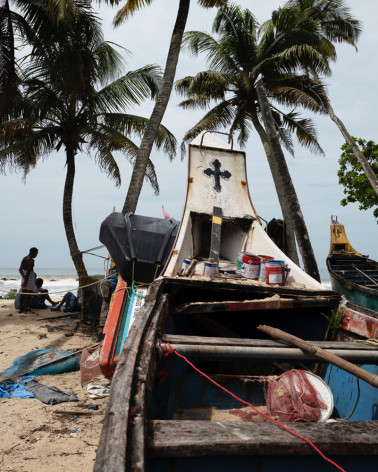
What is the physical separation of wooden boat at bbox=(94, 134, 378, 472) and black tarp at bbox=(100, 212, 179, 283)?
1.58 ft

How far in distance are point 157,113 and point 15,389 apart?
7172 mm

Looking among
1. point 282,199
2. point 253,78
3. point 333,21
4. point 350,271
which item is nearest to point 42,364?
point 350,271

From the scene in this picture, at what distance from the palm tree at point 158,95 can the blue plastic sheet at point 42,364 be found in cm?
398

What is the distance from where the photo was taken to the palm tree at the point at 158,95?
29.9 feet

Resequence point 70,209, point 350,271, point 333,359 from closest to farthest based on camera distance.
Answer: point 333,359, point 350,271, point 70,209

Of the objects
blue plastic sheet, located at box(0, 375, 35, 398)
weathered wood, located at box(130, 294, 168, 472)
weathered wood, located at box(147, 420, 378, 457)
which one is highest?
weathered wood, located at box(130, 294, 168, 472)

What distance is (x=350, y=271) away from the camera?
10.2 metres

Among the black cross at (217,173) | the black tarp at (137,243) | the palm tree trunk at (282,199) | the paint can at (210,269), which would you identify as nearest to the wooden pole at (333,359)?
the paint can at (210,269)

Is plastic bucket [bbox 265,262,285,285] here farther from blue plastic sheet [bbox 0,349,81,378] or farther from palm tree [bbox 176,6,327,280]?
palm tree [bbox 176,6,327,280]

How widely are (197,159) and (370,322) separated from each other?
175 inches

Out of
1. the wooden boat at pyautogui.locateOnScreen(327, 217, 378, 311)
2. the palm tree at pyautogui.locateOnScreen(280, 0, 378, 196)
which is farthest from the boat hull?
the palm tree at pyautogui.locateOnScreen(280, 0, 378, 196)

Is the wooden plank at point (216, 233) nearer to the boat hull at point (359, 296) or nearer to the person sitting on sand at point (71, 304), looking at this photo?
the boat hull at point (359, 296)

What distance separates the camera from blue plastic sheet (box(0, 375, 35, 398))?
16.3 feet

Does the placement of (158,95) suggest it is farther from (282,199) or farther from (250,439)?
(250,439)
